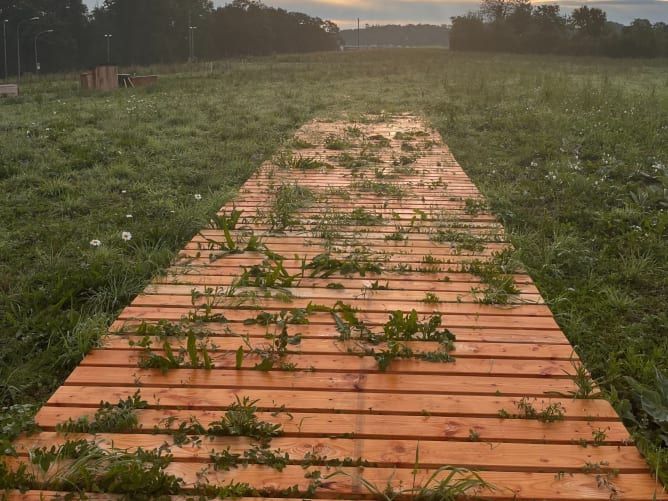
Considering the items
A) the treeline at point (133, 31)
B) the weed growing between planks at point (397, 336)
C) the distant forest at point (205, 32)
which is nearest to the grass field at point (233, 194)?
the weed growing between planks at point (397, 336)

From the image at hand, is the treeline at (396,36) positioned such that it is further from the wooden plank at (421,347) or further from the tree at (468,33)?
the wooden plank at (421,347)

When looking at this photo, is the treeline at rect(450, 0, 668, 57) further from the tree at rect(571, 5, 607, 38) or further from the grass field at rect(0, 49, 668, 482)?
the grass field at rect(0, 49, 668, 482)

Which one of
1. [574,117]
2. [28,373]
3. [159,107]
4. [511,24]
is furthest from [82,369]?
[511,24]

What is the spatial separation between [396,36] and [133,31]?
7061cm

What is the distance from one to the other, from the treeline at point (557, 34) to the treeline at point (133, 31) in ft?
77.5

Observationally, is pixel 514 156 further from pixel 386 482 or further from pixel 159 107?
pixel 159 107

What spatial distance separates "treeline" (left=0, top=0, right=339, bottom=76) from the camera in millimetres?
50906

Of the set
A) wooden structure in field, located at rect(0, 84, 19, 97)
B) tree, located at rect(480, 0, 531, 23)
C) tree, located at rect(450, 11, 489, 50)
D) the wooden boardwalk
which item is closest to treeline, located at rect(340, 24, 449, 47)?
tree, located at rect(480, 0, 531, 23)

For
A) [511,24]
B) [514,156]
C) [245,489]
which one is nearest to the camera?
[245,489]

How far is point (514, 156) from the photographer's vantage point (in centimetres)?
755

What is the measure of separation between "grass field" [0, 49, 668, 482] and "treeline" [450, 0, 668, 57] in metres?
31.6

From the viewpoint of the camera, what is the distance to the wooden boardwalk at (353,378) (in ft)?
6.28

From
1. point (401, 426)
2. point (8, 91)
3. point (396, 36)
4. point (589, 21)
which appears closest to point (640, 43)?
point (589, 21)

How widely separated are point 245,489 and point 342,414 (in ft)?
1.69
